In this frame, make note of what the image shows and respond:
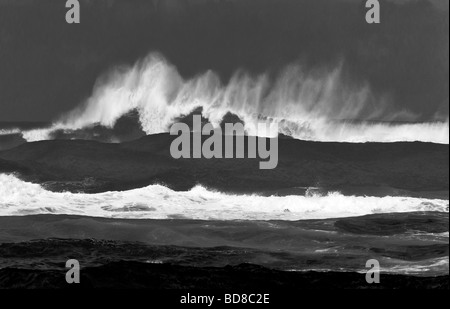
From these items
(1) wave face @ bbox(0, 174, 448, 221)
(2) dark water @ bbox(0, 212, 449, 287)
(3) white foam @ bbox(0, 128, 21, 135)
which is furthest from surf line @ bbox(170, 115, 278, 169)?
(3) white foam @ bbox(0, 128, 21, 135)

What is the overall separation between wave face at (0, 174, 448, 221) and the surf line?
1646 millimetres

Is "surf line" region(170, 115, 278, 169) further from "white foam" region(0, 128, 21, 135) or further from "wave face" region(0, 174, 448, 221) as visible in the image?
"white foam" region(0, 128, 21, 135)

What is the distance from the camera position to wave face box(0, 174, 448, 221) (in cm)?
2316

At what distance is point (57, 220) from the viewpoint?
21.9 m

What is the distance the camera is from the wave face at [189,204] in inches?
912

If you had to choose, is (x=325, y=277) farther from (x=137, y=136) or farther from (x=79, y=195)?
(x=137, y=136)

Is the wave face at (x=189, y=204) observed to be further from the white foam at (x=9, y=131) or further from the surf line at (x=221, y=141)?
the surf line at (x=221, y=141)

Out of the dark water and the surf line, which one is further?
the surf line

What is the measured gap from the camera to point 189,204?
24656mm

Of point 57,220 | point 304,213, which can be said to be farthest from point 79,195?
point 304,213

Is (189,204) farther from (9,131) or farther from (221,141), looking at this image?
(9,131)

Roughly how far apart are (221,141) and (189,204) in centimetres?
230

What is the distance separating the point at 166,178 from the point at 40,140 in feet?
14.3
